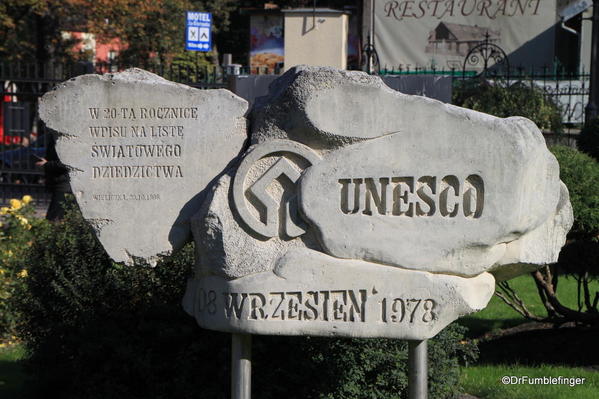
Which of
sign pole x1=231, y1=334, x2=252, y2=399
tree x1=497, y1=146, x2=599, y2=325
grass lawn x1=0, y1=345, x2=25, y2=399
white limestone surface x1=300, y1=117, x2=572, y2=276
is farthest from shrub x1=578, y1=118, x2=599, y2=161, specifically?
grass lawn x1=0, y1=345, x2=25, y2=399

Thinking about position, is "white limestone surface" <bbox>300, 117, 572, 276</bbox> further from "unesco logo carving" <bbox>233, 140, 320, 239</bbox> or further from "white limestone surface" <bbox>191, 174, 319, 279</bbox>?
"white limestone surface" <bbox>191, 174, 319, 279</bbox>

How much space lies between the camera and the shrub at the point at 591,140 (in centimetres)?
798

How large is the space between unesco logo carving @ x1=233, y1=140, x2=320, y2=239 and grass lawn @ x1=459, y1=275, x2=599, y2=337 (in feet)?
12.2

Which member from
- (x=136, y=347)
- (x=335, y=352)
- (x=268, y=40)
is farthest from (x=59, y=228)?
(x=268, y=40)

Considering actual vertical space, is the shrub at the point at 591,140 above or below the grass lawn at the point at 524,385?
above

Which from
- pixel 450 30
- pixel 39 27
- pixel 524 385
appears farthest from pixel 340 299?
pixel 39 27

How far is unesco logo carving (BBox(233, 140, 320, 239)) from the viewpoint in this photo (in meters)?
4.29

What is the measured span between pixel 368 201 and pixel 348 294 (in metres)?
0.45

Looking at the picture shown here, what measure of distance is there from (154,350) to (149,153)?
1.68 meters

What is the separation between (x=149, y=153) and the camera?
176 inches

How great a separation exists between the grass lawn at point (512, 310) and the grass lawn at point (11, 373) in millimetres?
3682

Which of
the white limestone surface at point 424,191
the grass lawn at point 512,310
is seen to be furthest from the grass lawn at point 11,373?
the grass lawn at point 512,310

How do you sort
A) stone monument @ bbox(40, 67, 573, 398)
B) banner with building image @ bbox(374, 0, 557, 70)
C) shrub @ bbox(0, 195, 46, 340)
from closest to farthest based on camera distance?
stone monument @ bbox(40, 67, 573, 398) < shrub @ bbox(0, 195, 46, 340) < banner with building image @ bbox(374, 0, 557, 70)

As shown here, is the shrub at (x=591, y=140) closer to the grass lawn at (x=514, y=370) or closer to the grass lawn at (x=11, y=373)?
the grass lawn at (x=514, y=370)
